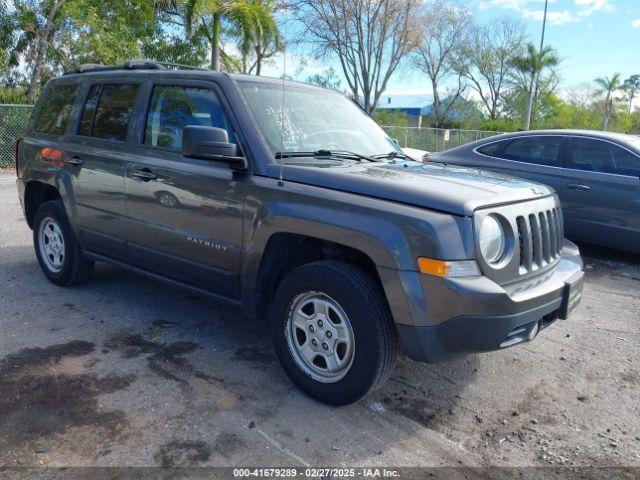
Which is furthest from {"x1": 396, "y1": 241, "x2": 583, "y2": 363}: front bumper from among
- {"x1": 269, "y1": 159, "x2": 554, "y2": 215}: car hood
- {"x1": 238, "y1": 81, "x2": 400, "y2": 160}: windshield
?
{"x1": 238, "y1": 81, "x2": 400, "y2": 160}: windshield

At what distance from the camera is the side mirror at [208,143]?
3396 millimetres

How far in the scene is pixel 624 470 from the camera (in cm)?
287

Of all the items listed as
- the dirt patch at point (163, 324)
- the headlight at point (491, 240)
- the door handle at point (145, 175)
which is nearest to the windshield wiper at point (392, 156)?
the headlight at point (491, 240)

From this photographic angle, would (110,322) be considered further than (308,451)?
Yes

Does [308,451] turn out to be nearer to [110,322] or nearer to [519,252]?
[519,252]

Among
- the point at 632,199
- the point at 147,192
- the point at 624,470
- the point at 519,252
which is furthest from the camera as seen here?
the point at 632,199

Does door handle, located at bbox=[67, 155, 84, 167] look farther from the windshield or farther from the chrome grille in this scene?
the chrome grille

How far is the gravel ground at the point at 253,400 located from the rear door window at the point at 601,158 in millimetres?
2620

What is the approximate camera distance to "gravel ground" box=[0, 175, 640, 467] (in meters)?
2.91

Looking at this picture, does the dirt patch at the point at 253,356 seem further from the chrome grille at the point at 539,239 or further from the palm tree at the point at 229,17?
the palm tree at the point at 229,17

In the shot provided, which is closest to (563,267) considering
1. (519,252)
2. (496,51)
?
(519,252)

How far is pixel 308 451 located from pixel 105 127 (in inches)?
124

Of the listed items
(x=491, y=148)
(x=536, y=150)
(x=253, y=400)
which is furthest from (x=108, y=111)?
(x=536, y=150)

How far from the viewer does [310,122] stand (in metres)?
4.04
